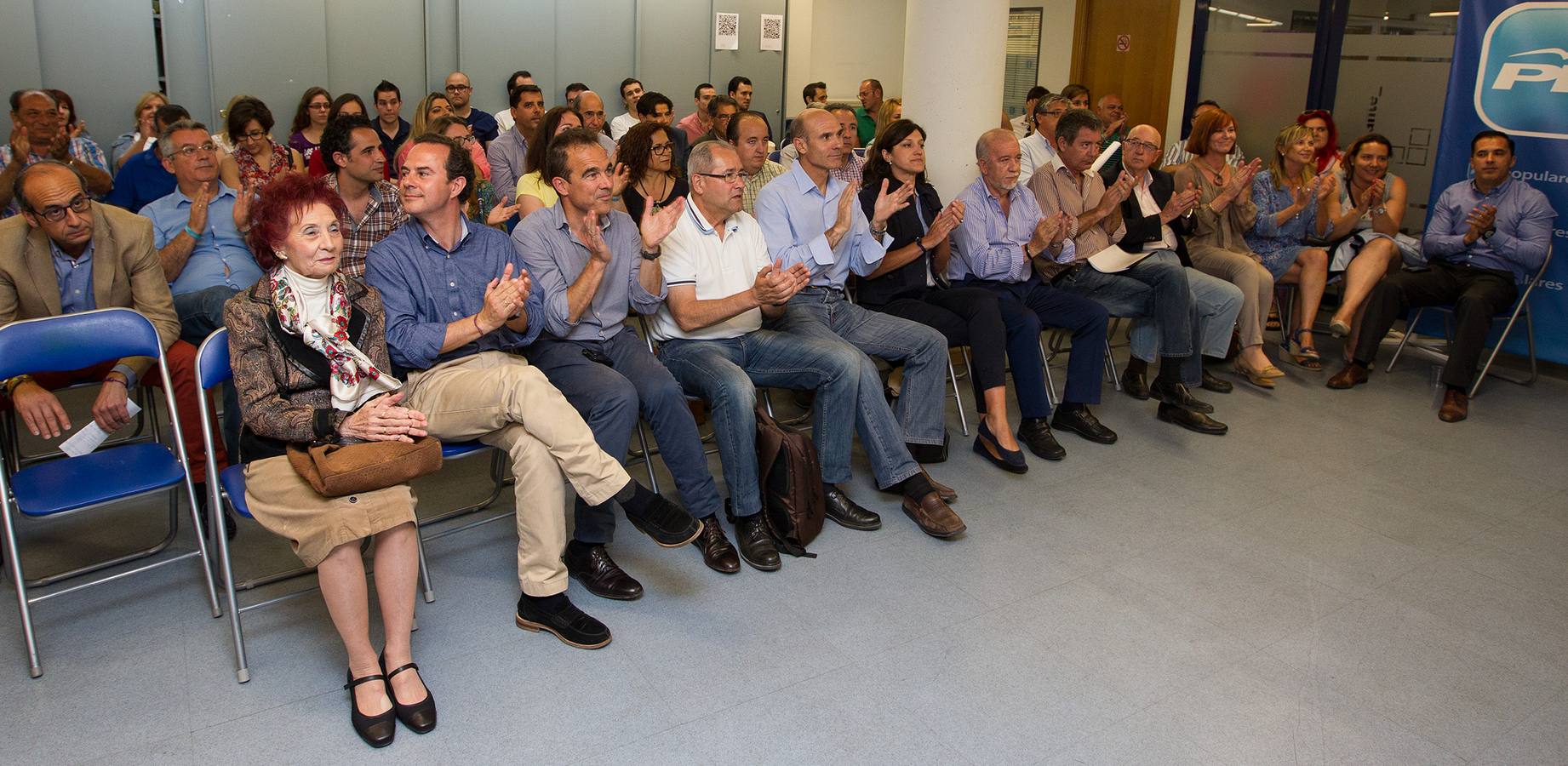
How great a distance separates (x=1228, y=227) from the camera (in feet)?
19.7

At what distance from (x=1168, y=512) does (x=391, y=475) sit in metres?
2.78

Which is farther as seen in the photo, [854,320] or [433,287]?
[854,320]

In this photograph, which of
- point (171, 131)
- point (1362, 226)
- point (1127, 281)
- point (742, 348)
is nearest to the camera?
point (742, 348)

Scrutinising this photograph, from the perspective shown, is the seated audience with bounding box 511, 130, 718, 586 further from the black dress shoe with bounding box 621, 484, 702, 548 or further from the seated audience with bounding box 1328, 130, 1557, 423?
the seated audience with bounding box 1328, 130, 1557, 423

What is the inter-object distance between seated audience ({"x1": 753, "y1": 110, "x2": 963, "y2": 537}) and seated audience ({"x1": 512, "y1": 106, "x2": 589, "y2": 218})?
78cm

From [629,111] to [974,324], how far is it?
567 centimetres

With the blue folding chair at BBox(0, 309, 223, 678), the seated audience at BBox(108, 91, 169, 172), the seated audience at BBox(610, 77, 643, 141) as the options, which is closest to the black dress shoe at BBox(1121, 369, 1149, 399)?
the blue folding chair at BBox(0, 309, 223, 678)

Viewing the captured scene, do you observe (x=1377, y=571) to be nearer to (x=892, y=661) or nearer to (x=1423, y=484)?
(x=1423, y=484)

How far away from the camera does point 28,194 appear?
10.8 feet

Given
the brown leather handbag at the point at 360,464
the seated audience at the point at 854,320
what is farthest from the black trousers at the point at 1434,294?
the brown leather handbag at the point at 360,464

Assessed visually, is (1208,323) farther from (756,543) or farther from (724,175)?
(756,543)

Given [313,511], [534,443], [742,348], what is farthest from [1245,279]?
[313,511]

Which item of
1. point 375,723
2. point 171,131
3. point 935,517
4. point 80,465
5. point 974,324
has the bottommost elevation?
point 375,723

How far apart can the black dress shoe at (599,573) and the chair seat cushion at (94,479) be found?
1.12 m
